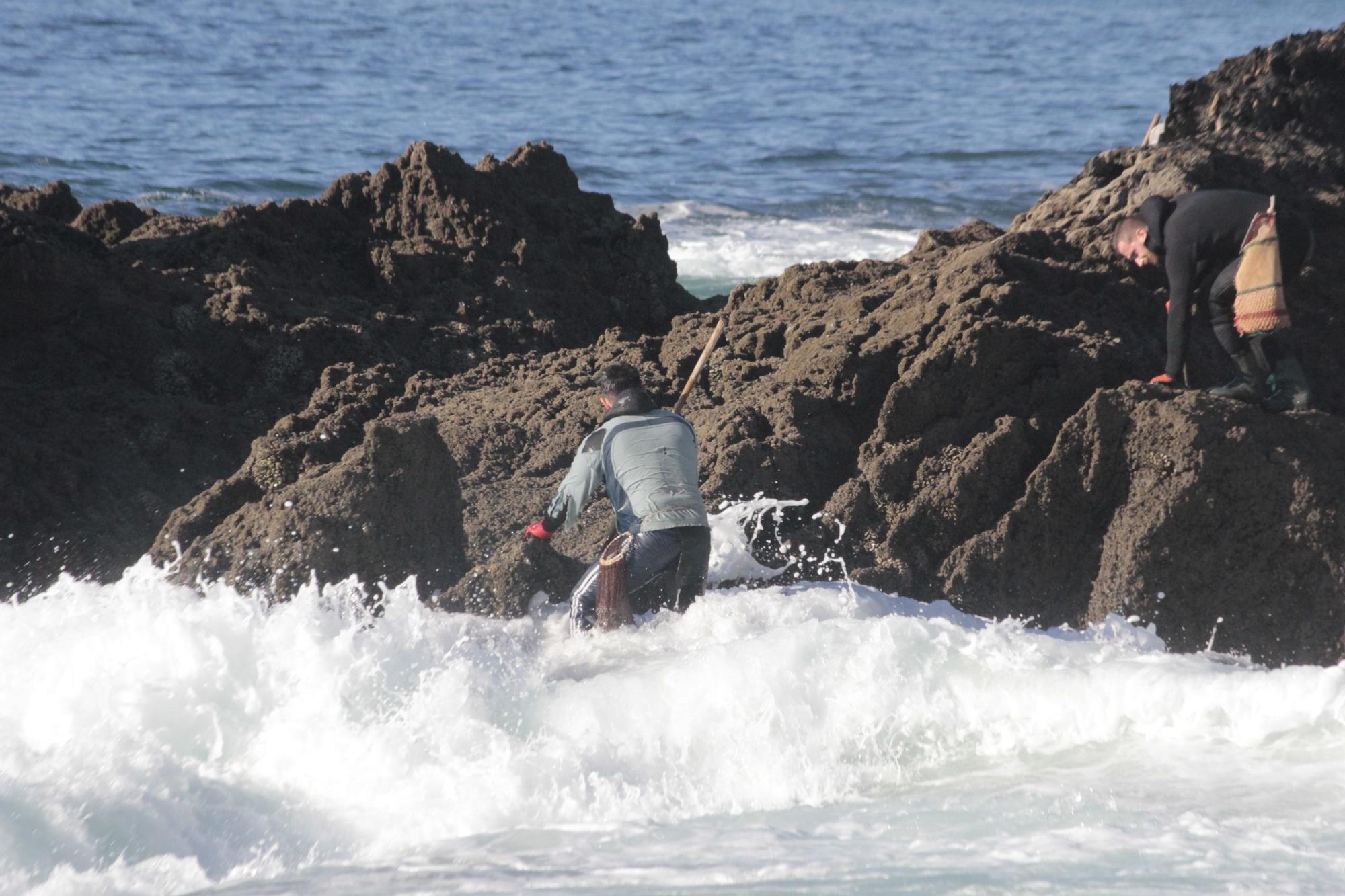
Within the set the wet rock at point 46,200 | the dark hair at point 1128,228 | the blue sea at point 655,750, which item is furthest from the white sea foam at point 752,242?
the blue sea at point 655,750

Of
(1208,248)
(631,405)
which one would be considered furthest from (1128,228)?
(631,405)

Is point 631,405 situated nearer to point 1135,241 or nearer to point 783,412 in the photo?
point 783,412

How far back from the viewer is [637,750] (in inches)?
190

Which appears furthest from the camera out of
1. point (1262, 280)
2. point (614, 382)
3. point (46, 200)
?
point (46, 200)

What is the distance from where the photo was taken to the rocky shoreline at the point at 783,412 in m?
5.69

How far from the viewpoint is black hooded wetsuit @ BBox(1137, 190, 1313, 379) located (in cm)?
597

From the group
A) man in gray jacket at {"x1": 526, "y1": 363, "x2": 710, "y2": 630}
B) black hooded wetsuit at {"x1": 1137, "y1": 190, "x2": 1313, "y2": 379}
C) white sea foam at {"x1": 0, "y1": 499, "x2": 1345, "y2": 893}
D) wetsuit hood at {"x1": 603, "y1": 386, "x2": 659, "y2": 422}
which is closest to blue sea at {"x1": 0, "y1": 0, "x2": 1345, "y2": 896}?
white sea foam at {"x1": 0, "y1": 499, "x2": 1345, "y2": 893}

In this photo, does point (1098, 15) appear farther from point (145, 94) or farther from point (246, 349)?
point (246, 349)

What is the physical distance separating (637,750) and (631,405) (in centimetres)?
158

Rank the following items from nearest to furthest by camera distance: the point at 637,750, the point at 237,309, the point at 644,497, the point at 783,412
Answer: the point at 637,750, the point at 644,497, the point at 783,412, the point at 237,309

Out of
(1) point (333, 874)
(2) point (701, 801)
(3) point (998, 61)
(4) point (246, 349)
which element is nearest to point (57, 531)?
(4) point (246, 349)

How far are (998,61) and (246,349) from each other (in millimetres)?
29931

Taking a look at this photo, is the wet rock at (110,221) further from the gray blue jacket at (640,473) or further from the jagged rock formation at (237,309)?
the gray blue jacket at (640,473)

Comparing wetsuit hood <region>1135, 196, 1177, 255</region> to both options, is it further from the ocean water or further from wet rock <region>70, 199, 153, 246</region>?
the ocean water
